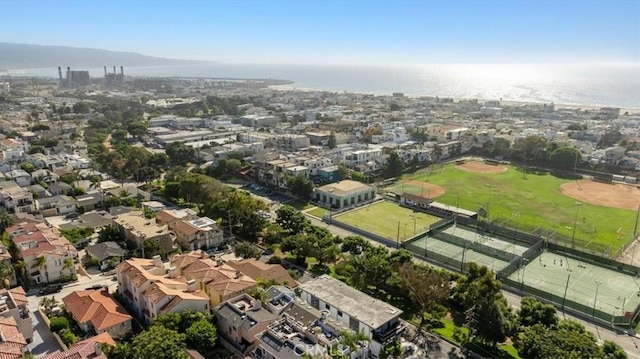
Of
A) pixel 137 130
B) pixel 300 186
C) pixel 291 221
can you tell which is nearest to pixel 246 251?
pixel 291 221

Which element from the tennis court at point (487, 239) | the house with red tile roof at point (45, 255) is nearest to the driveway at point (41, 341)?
the house with red tile roof at point (45, 255)

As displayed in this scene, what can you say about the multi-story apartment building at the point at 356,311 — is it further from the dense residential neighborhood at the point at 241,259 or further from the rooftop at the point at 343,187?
the rooftop at the point at 343,187

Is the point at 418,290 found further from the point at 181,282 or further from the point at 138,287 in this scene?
the point at 138,287

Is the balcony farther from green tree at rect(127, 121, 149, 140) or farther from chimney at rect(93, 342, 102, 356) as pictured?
green tree at rect(127, 121, 149, 140)

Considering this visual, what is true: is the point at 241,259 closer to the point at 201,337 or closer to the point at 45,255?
the point at 201,337

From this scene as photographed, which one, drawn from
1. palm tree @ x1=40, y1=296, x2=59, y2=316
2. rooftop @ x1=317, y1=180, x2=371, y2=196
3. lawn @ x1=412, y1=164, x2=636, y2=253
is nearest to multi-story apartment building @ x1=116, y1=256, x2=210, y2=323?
palm tree @ x1=40, y1=296, x2=59, y2=316
